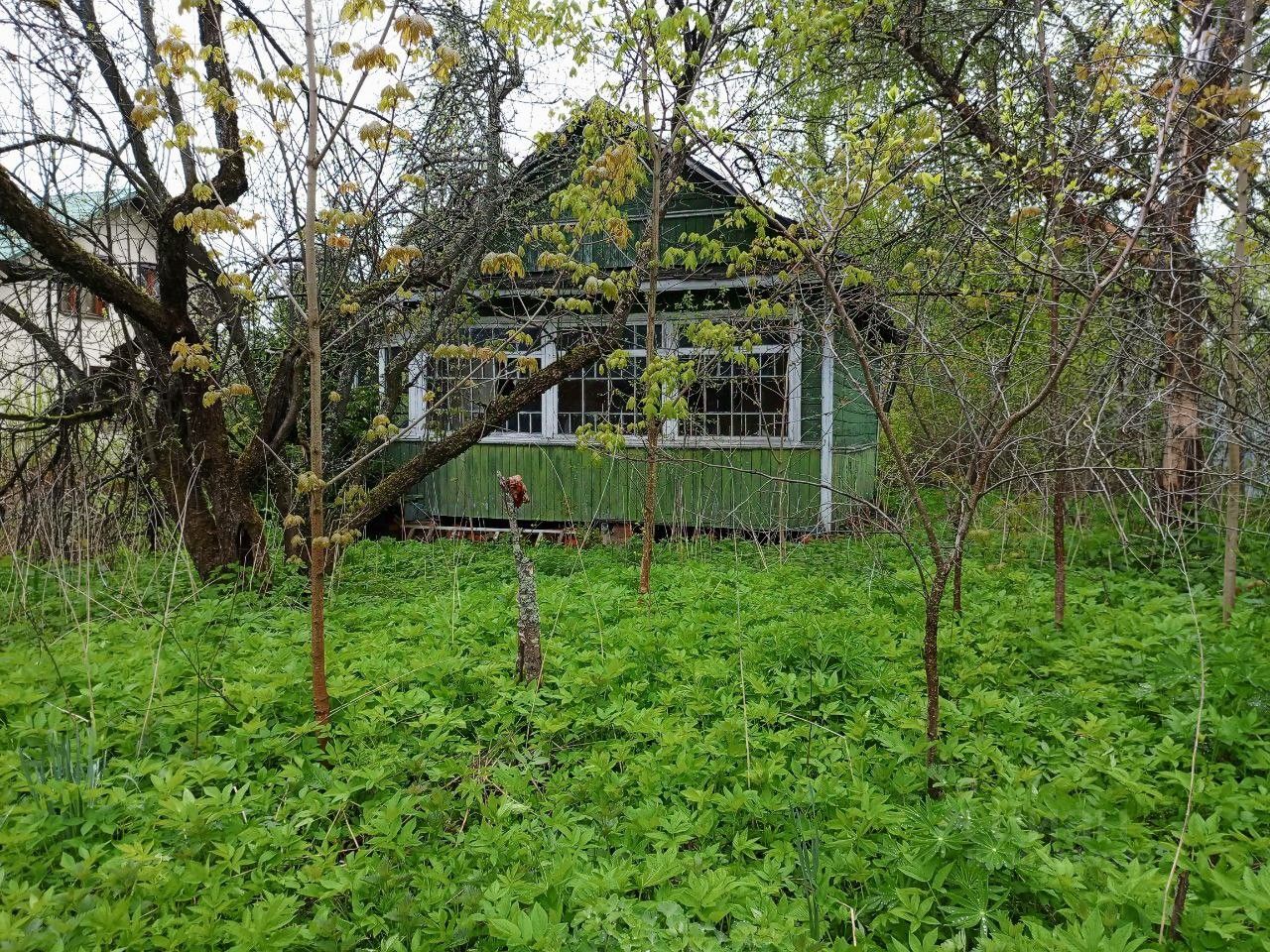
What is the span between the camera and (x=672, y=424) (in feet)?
29.5

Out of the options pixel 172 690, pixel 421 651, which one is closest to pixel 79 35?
pixel 172 690

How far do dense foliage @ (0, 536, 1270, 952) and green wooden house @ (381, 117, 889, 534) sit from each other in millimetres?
3869

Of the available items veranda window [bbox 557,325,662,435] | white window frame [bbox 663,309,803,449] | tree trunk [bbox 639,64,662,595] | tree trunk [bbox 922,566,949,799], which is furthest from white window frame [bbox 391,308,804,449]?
tree trunk [bbox 922,566,949,799]

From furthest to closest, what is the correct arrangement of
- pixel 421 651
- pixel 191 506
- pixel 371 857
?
pixel 191 506 → pixel 421 651 → pixel 371 857

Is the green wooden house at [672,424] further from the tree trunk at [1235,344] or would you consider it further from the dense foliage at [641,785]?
the tree trunk at [1235,344]

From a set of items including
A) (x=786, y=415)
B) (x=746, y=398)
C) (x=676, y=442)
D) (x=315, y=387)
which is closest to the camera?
(x=315, y=387)

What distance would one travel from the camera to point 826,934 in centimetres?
188

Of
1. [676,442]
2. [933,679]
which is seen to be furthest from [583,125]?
[933,679]

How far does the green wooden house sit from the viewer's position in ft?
26.7

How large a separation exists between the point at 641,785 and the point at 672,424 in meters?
6.68

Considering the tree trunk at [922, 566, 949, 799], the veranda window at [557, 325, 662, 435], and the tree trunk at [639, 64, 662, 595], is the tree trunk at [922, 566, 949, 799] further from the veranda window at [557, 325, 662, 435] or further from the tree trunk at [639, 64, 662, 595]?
the veranda window at [557, 325, 662, 435]

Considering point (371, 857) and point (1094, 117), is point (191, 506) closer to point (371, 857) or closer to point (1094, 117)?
point (371, 857)

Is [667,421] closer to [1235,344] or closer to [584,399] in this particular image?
[584,399]

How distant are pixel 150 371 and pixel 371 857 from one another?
5.20 meters
